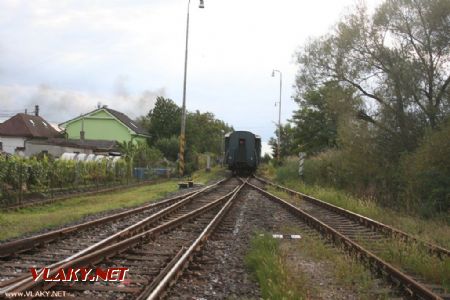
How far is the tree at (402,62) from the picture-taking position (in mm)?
23531

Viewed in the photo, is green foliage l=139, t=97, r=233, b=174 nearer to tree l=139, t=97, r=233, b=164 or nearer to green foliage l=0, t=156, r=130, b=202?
tree l=139, t=97, r=233, b=164

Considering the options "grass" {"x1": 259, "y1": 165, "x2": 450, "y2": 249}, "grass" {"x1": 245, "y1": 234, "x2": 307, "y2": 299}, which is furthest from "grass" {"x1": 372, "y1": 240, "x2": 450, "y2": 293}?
"grass" {"x1": 245, "y1": 234, "x2": 307, "y2": 299}

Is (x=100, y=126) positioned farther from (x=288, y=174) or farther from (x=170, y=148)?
(x=288, y=174)

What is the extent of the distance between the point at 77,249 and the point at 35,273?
2.86 m

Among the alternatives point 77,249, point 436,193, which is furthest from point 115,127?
point 77,249

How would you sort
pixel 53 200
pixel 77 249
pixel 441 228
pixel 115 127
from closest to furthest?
pixel 77 249, pixel 441 228, pixel 53 200, pixel 115 127

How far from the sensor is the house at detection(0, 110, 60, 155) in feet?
216

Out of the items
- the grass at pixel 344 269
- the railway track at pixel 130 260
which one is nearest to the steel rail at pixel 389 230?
the grass at pixel 344 269

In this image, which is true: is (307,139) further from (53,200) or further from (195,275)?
(195,275)

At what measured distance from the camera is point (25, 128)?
68.1 metres

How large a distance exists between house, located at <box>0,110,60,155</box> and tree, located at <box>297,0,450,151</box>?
46731 millimetres

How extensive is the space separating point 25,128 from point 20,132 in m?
0.91

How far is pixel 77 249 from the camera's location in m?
9.12

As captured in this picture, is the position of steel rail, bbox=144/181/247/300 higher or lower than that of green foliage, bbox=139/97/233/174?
lower
